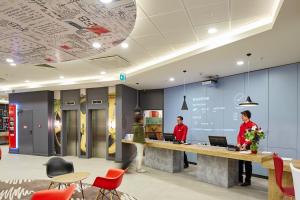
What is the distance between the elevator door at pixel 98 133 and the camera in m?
10.3

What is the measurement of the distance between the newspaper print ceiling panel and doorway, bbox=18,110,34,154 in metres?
7.09

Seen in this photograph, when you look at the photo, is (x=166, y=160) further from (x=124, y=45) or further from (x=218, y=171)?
(x=124, y=45)

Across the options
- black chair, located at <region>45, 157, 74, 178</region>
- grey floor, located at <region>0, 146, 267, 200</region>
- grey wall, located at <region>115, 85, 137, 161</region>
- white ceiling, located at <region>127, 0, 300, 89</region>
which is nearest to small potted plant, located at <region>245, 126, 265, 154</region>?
grey floor, located at <region>0, 146, 267, 200</region>

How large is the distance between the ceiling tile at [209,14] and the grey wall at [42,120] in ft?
30.2

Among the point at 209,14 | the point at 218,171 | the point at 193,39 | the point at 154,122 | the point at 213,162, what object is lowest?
the point at 218,171

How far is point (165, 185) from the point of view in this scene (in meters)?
5.93

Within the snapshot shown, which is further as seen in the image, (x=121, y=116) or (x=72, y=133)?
(x=72, y=133)

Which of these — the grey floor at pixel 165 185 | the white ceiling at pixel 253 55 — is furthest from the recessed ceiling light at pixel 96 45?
the grey floor at pixel 165 185

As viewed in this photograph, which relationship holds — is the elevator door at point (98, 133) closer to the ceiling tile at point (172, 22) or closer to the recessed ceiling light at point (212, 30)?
the ceiling tile at point (172, 22)

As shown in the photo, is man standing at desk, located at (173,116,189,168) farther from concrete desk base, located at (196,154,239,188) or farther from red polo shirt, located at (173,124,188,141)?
concrete desk base, located at (196,154,239,188)

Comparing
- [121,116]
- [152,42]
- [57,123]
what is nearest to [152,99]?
[121,116]

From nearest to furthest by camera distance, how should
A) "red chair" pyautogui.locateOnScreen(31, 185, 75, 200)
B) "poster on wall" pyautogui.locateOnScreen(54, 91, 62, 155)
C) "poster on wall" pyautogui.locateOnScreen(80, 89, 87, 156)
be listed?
"red chair" pyautogui.locateOnScreen(31, 185, 75, 200)
"poster on wall" pyautogui.locateOnScreen(80, 89, 87, 156)
"poster on wall" pyautogui.locateOnScreen(54, 91, 62, 155)

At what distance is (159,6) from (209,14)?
88 centimetres

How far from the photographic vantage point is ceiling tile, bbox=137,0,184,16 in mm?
3449
